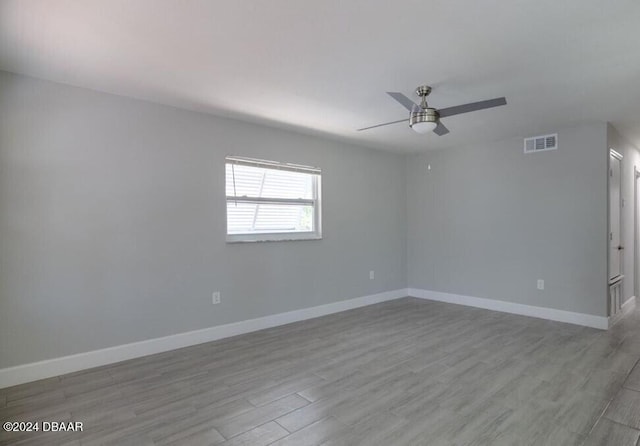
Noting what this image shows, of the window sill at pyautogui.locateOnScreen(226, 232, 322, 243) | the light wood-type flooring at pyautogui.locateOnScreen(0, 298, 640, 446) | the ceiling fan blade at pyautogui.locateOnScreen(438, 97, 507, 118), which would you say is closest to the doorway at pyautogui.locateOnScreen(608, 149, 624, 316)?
the light wood-type flooring at pyautogui.locateOnScreen(0, 298, 640, 446)

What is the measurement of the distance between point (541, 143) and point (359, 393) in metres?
3.95

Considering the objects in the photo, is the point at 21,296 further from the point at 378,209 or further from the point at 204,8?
the point at 378,209

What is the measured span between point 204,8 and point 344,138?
3.03 m

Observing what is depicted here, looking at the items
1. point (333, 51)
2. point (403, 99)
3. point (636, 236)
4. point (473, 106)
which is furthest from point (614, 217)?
point (333, 51)

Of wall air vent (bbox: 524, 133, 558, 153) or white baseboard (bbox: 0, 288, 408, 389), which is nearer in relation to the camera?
white baseboard (bbox: 0, 288, 408, 389)

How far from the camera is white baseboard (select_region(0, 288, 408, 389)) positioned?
2.69m

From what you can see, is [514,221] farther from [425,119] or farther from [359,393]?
[359,393]

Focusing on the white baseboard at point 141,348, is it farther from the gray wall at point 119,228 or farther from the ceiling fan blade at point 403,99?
the ceiling fan blade at point 403,99

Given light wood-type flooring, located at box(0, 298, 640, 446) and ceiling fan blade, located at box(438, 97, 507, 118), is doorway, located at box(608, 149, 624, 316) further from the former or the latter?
A: ceiling fan blade, located at box(438, 97, 507, 118)

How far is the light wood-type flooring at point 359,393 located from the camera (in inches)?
79.9

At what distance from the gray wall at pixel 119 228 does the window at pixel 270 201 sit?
0.13 m

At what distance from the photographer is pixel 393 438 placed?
199cm

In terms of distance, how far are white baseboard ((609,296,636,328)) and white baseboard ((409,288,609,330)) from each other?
210 millimetres

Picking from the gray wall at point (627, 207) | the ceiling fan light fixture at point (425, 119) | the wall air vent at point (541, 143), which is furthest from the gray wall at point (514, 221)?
the ceiling fan light fixture at point (425, 119)
